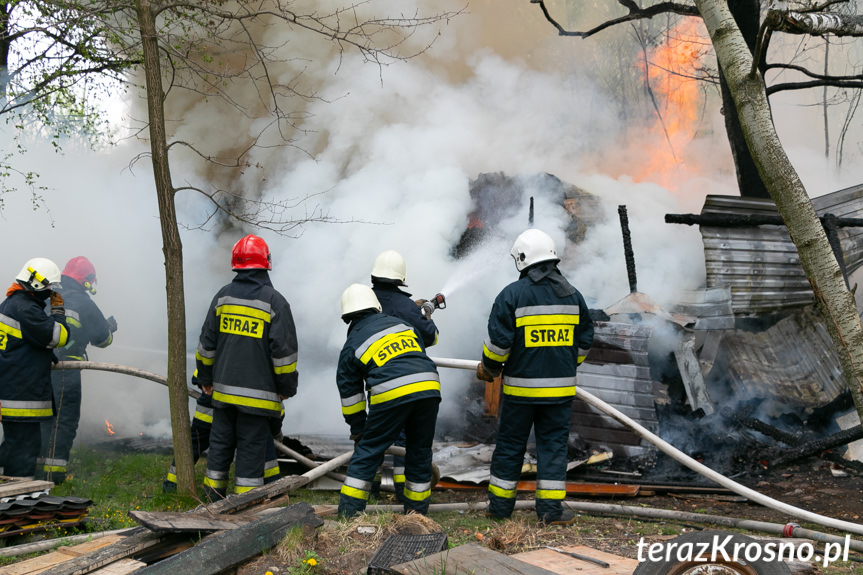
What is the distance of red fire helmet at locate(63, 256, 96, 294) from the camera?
285 inches

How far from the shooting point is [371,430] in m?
4.41

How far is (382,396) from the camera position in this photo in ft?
14.3

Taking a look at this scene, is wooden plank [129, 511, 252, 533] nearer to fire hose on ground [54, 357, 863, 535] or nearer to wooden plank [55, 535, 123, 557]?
wooden plank [55, 535, 123, 557]

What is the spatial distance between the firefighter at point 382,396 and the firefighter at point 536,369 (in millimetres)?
593

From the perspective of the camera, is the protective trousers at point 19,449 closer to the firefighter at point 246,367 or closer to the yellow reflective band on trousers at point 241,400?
the firefighter at point 246,367

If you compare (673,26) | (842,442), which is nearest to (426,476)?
(842,442)

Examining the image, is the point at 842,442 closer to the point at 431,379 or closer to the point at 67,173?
the point at 431,379

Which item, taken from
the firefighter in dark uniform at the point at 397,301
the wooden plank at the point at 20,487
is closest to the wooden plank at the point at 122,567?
the wooden plank at the point at 20,487

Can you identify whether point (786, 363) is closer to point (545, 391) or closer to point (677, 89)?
point (545, 391)

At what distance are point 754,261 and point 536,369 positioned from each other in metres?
3.81

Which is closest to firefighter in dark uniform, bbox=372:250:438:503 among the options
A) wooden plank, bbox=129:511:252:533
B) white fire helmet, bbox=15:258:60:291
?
wooden plank, bbox=129:511:252:533

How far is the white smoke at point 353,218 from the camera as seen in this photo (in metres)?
8.80

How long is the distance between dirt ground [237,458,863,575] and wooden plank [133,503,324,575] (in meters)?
0.07

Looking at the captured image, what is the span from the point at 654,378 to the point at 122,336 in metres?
7.52
